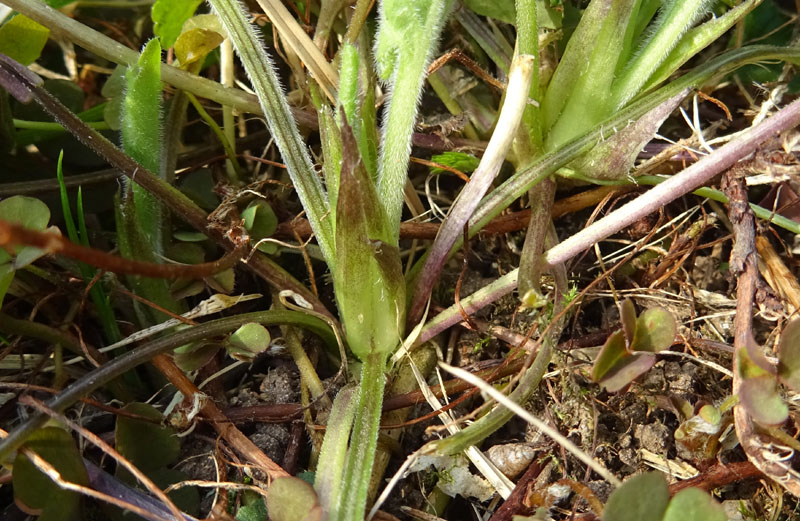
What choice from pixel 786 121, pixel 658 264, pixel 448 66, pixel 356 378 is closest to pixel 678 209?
pixel 658 264

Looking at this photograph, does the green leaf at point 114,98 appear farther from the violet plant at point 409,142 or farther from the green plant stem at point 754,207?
the green plant stem at point 754,207

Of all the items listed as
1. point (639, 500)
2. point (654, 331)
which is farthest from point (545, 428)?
point (654, 331)

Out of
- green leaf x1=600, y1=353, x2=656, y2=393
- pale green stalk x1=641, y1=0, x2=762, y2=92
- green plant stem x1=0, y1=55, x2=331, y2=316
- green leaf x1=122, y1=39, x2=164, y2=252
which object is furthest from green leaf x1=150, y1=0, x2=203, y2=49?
green leaf x1=600, y1=353, x2=656, y2=393

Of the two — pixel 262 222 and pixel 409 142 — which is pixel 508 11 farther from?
pixel 262 222

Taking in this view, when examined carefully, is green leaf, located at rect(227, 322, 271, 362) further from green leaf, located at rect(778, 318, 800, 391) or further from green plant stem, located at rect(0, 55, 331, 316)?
green leaf, located at rect(778, 318, 800, 391)

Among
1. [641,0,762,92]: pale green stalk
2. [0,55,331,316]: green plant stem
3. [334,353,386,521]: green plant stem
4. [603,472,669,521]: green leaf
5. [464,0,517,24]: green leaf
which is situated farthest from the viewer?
[464,0,517,24]: green leaf
